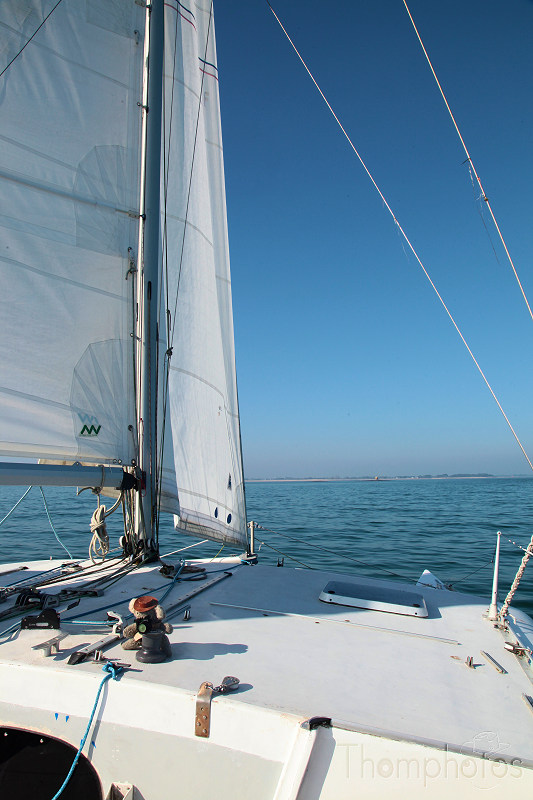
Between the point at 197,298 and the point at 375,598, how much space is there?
328cm

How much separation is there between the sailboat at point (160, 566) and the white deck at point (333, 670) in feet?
0.05

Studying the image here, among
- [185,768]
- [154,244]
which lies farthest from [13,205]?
[185,768]

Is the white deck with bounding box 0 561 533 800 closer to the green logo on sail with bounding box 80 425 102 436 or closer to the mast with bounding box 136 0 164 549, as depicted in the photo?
the mast with bounding box 136 0 164 549

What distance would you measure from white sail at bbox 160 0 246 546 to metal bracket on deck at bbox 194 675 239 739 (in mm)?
2333

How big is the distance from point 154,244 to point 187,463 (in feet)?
6.99

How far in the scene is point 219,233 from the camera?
5.10 meters

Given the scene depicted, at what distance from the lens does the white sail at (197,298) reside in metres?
4.48

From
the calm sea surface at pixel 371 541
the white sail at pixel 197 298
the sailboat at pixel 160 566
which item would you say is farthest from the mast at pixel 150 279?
the calm sea surface at pixel 371 541

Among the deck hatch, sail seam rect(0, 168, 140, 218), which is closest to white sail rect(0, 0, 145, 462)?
sail seam rect(0, 168, 140, 218)

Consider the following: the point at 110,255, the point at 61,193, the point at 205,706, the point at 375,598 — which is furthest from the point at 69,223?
the point at 375,598

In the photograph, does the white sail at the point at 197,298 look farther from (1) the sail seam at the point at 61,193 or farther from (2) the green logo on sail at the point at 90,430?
(2) the green logo on sail at the point at 90,430

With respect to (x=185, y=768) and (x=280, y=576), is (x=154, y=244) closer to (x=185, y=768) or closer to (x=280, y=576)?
(x=280, y=576)

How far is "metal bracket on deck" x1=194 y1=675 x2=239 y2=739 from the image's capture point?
189 cm

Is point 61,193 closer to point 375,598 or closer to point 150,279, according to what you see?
point 150,279
